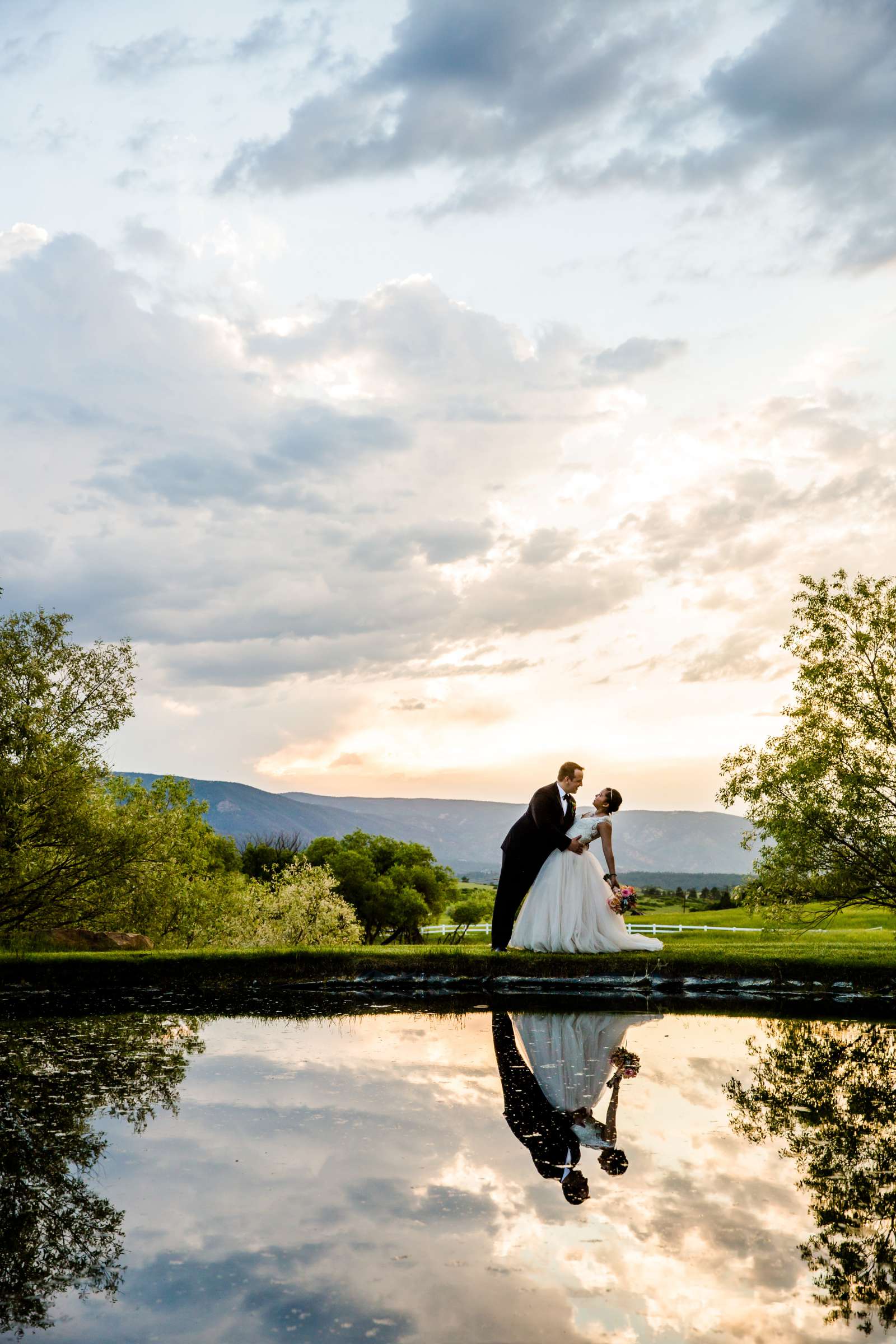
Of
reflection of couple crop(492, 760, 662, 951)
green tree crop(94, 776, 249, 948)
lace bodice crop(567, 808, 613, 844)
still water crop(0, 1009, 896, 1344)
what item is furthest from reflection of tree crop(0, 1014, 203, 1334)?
green tree crop(94, 776, 249, 948)

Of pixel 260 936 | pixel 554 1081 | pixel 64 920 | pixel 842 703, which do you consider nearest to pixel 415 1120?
pixel 554 1081

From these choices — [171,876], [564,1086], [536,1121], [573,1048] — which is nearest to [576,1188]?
[536,1121]

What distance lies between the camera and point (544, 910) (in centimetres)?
1753

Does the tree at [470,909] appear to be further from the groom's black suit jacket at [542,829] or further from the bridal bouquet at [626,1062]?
the bridal bouquet at [626,1062]

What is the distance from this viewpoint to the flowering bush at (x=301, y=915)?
4766cm

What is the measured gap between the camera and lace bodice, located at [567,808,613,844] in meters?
17.2

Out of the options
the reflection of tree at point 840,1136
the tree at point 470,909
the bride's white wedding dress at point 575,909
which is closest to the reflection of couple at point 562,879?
the bride's white wedding dress at point 575,909

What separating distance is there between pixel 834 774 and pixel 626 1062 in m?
12.9

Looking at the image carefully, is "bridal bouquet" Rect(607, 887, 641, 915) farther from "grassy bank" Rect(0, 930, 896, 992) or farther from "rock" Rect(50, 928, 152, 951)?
"rock" Rect(50, 928, 152, 951)

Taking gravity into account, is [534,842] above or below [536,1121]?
above

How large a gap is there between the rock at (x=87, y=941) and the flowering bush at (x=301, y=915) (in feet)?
77.4

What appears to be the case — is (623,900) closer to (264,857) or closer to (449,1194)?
(449,1194)

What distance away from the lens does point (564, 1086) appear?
9.46 meters

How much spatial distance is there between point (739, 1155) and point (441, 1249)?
295 centimetres
